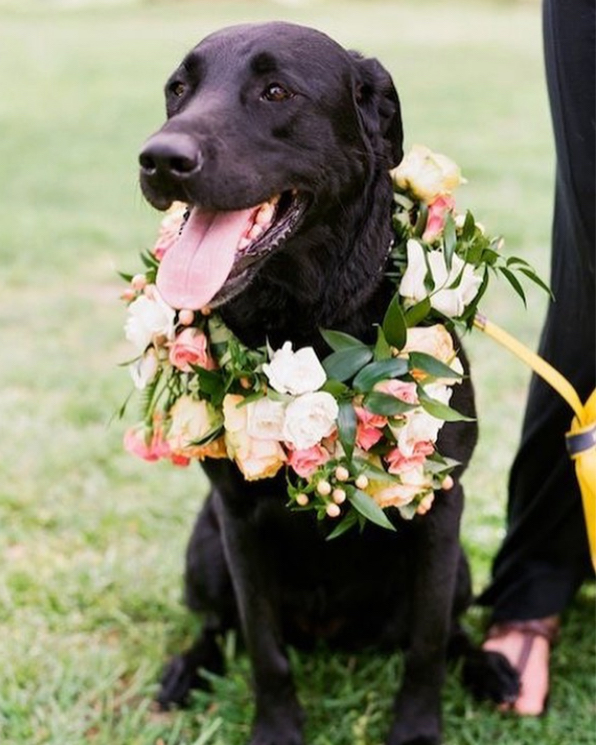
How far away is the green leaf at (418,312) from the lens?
228 centimetres

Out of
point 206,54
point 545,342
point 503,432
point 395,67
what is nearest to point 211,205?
point 206,54

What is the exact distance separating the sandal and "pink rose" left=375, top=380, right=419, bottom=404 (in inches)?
41.1

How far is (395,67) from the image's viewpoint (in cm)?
1460

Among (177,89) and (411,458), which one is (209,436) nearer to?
(411,458)

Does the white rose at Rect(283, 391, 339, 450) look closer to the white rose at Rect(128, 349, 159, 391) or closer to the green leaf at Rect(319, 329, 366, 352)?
the green leaf at Rect(319, 329, 366, 352)

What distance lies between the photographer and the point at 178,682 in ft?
9.67

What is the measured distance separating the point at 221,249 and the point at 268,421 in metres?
0.35

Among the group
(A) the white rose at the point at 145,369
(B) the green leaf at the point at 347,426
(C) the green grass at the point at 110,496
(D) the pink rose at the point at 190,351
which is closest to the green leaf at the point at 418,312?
(B) the green leaf at the point at 347,426

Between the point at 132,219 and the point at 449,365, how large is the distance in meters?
5.46

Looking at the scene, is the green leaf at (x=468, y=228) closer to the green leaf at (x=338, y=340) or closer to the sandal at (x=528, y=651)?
the green leaf at (x=338, y=340)

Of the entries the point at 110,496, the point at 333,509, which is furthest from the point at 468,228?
the point at 110,496

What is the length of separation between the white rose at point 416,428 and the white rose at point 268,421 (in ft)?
0.77

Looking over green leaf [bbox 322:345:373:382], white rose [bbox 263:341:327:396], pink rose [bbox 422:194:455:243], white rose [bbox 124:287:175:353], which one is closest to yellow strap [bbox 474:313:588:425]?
pink rose [bbox 422:194:455:243]

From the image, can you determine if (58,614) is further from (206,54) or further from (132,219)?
(132,219)
